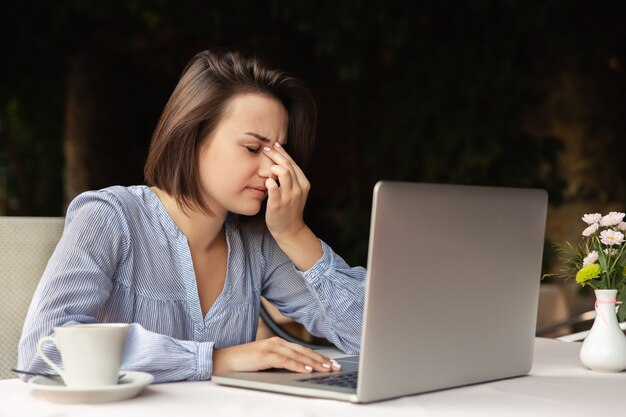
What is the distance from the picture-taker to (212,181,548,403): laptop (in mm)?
1050

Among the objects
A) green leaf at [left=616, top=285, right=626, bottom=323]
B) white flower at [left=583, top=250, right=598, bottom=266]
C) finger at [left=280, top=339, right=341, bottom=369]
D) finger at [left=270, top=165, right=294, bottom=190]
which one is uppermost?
finger at [left=270, top=165, right=294, bottom=190]

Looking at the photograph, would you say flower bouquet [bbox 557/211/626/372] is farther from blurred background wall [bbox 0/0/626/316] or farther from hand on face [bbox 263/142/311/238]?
blurred background wall [bbox 0/0/626/316]

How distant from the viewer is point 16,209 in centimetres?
788

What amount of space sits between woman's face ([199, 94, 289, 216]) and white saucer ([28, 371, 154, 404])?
1.82 ft

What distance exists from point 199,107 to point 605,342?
0.81m

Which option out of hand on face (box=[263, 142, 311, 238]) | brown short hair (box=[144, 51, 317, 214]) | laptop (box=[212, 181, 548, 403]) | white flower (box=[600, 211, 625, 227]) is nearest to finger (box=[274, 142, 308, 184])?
hand on face (box=[263, 142, 311, 238])

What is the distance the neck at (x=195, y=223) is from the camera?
1.68 m

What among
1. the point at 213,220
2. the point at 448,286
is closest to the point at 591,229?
the point at 448,286

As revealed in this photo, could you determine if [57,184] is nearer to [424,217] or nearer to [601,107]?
[601,107]

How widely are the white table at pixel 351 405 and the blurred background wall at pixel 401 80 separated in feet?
11.4

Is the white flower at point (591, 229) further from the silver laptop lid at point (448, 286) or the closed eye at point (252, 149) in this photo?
the closed eye at point (252, 149)

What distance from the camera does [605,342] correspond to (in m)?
1.42

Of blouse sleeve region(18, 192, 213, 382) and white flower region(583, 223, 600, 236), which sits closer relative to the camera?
blouse sleeve region(18, 192, 213, 382)

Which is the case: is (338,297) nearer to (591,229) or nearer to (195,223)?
(195,223)
